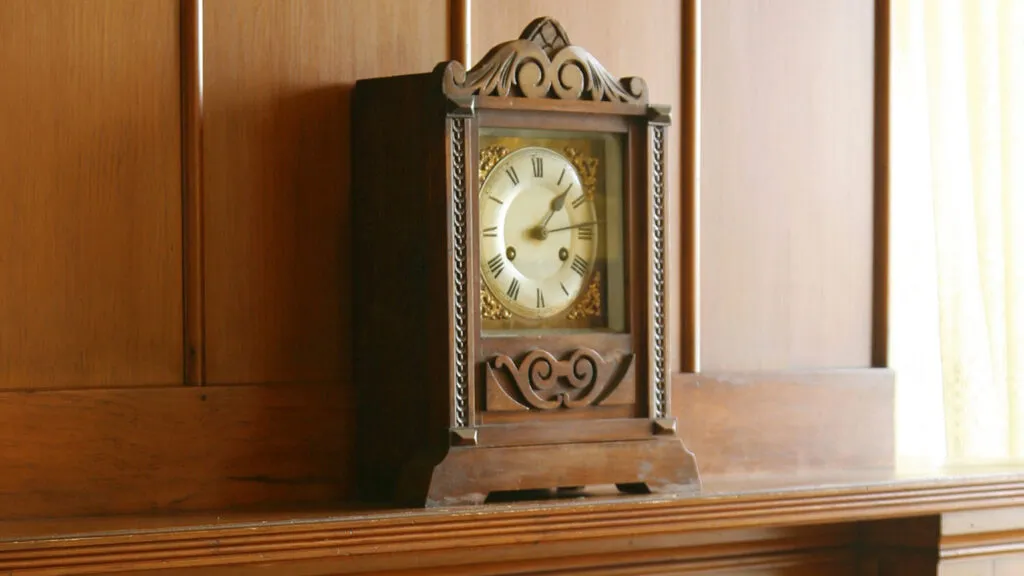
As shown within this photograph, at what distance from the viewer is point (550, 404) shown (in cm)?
138

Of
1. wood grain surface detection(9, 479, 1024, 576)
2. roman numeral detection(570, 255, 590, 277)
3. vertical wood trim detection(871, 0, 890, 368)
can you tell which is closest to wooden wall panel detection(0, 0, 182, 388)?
wood grain surface detection(9, 479, 1024, 576)

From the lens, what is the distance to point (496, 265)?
137cm

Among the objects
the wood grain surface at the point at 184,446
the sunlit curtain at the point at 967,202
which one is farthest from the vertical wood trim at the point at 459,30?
the sunlit curtain at the point at 967,202

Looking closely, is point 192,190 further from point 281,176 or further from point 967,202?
point 967,202

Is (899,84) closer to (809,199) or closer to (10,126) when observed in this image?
(809,199)

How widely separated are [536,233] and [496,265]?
6 cm

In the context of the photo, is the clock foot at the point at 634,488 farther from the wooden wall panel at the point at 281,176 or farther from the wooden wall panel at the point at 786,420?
the wooden wall panel at the point at 281,176

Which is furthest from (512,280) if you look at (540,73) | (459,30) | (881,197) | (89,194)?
(881,197)

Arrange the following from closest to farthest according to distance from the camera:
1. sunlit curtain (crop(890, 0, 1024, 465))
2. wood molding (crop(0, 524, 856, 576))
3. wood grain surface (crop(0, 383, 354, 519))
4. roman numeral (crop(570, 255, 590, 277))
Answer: wood molding (crop(0, 524, 856, 576)) → wood grain surface (crop(0, 383, 354, 519)) → roman numeral (crop(570, 255, 590, 277)) → sunlit curtain (crop(890, 0, 1024, 465))

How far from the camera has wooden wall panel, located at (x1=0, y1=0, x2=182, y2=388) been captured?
4.29 ft

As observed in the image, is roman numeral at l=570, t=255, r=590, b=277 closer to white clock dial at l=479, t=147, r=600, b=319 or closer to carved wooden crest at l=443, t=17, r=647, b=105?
white clock dial at l=479, t=147, r=600, b=319

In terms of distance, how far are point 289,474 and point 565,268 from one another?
0.37 metres

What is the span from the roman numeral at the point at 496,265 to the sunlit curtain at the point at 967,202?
79cm

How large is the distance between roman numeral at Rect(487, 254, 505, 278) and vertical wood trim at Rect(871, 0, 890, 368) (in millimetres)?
626
